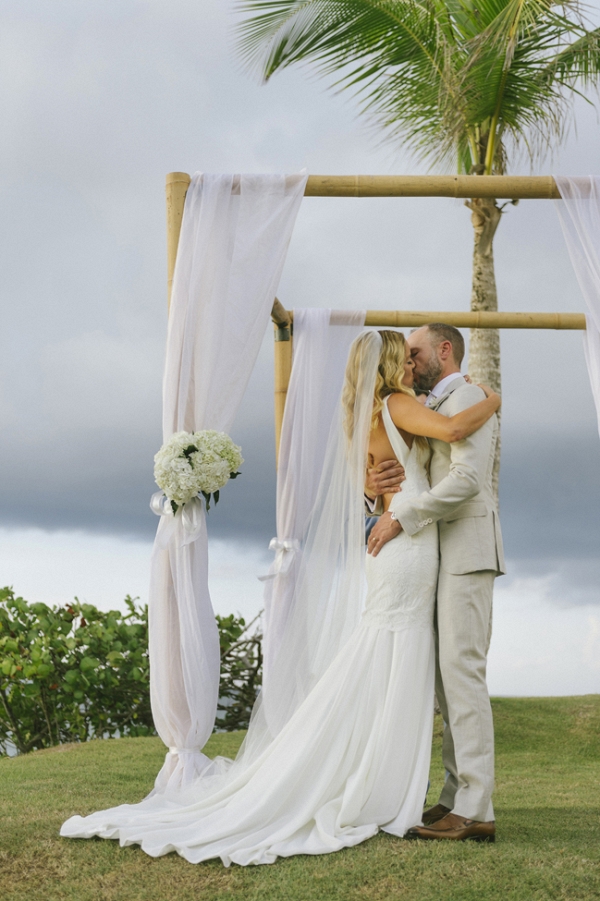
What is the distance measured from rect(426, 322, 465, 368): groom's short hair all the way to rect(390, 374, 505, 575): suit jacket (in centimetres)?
22

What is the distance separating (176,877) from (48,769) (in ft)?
9.85

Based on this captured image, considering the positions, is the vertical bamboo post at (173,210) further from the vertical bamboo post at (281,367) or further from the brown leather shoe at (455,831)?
the brown leather shoe at (455,831)

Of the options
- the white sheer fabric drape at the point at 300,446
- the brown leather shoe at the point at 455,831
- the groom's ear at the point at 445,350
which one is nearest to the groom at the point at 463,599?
the brown leather shoe at the point at 455,831

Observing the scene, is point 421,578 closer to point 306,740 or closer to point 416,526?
point 416,526

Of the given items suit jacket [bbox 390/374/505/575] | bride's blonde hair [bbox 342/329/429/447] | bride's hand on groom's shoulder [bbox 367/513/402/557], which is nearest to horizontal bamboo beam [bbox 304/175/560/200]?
bride's blonde hair [bbox 342/329/429/447]

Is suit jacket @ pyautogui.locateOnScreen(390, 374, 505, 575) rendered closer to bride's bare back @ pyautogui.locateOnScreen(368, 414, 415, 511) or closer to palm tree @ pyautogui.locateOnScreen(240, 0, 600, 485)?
bride's bare back @ pyautogui.locateOnScreen(368, 414, 415, 511)

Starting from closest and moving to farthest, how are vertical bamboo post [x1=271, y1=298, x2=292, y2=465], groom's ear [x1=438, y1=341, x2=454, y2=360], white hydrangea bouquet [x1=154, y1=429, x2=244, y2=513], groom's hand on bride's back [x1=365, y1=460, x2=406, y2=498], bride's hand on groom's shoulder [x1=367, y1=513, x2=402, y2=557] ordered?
bride's hand on groom's shoulder [x1=367, y1=513, x2=402, y2=557]
groom's hand on bride's back [x1=365, y1=460, x2=406, y2=498]
groom's ear [x1=438, y1=341, x2=454, y2=360]
white hydrangea bouquet [x1=154, y1=429, x2=244, y2=513]
vertical bamboo post [x1=271, y1=298, x2=292, y2=465]

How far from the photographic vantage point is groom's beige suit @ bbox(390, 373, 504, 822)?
3.69m

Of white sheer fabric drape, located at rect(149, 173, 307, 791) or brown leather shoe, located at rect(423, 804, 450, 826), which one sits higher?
white sheer fabric drape, located at rect(149, 173, 307, 791)

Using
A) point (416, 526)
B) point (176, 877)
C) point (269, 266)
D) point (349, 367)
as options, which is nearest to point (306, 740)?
point (176, 877)

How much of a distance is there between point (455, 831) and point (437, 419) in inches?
67.6

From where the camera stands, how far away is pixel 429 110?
31.6 feet

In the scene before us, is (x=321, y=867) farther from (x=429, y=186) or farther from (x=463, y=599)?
(x=429, y=186)

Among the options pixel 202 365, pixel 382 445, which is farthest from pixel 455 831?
pixel 202 365
